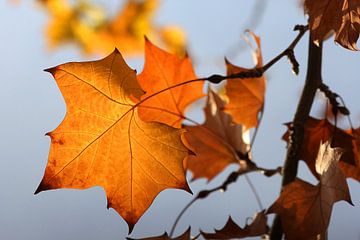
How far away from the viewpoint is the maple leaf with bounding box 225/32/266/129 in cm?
78

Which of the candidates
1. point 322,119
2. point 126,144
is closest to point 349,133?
point 322,119

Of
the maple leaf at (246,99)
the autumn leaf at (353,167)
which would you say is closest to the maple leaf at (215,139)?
the maple leaf at (246,99)

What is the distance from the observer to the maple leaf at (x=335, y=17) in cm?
49

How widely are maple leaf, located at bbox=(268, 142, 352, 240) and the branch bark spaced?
0.04 metres

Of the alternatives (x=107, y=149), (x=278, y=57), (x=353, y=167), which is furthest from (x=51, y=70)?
(x=353, y=167)

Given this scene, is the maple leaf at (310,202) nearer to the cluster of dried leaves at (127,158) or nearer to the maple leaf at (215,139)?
the cluster of dried leaves at (127,158)

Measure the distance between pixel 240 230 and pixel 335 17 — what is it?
224mm

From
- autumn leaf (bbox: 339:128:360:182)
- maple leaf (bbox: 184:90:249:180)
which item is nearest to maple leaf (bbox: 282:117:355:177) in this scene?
autumn leaf (bbox: 339:128:360:182)

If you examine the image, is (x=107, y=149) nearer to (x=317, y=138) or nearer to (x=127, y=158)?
(x=127, y=158)

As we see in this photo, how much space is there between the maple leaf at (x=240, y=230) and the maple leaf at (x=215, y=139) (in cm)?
20

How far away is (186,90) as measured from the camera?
79 cm

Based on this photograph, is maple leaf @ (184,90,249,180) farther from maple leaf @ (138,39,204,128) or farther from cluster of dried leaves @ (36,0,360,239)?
cluster of dried leaves @ (36,0,360,239)

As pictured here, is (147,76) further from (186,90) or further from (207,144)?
(207,144)

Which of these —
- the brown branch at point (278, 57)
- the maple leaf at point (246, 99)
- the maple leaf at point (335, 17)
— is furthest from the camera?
the maple leaf at point (246, 99)
